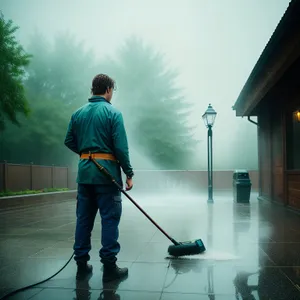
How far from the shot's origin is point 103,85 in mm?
3529

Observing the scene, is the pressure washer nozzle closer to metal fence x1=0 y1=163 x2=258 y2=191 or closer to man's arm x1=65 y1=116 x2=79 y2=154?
man's arm x1=65 y1=116 x2=79 y2=154

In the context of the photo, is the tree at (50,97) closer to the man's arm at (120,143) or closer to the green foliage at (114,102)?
the green foliage at (114,102)

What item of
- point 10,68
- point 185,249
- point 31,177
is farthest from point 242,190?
point 10,68

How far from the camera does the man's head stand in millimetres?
3512

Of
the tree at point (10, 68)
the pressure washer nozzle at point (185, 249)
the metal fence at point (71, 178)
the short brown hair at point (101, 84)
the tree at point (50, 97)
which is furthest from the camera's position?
the tree at point (50, 97)

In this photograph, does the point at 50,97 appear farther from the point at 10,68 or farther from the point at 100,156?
the point at 100,156

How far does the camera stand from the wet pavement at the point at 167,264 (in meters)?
2.79

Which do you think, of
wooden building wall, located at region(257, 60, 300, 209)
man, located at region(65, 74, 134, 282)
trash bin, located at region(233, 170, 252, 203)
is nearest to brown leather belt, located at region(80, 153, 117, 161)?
man, located at region(65, 74, 134, 282)

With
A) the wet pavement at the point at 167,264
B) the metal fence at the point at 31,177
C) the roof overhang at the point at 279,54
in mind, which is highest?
the roof overhang at the point at 279,54

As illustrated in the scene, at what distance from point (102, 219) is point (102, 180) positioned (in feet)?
1.28

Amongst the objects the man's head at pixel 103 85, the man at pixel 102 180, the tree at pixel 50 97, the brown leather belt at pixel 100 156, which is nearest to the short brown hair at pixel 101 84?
the man's head at pixel 103 85

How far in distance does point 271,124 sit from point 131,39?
25012mm

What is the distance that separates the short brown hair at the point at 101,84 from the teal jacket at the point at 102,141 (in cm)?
19

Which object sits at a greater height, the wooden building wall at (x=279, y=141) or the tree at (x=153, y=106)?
the tree at (x=153, y=106)
